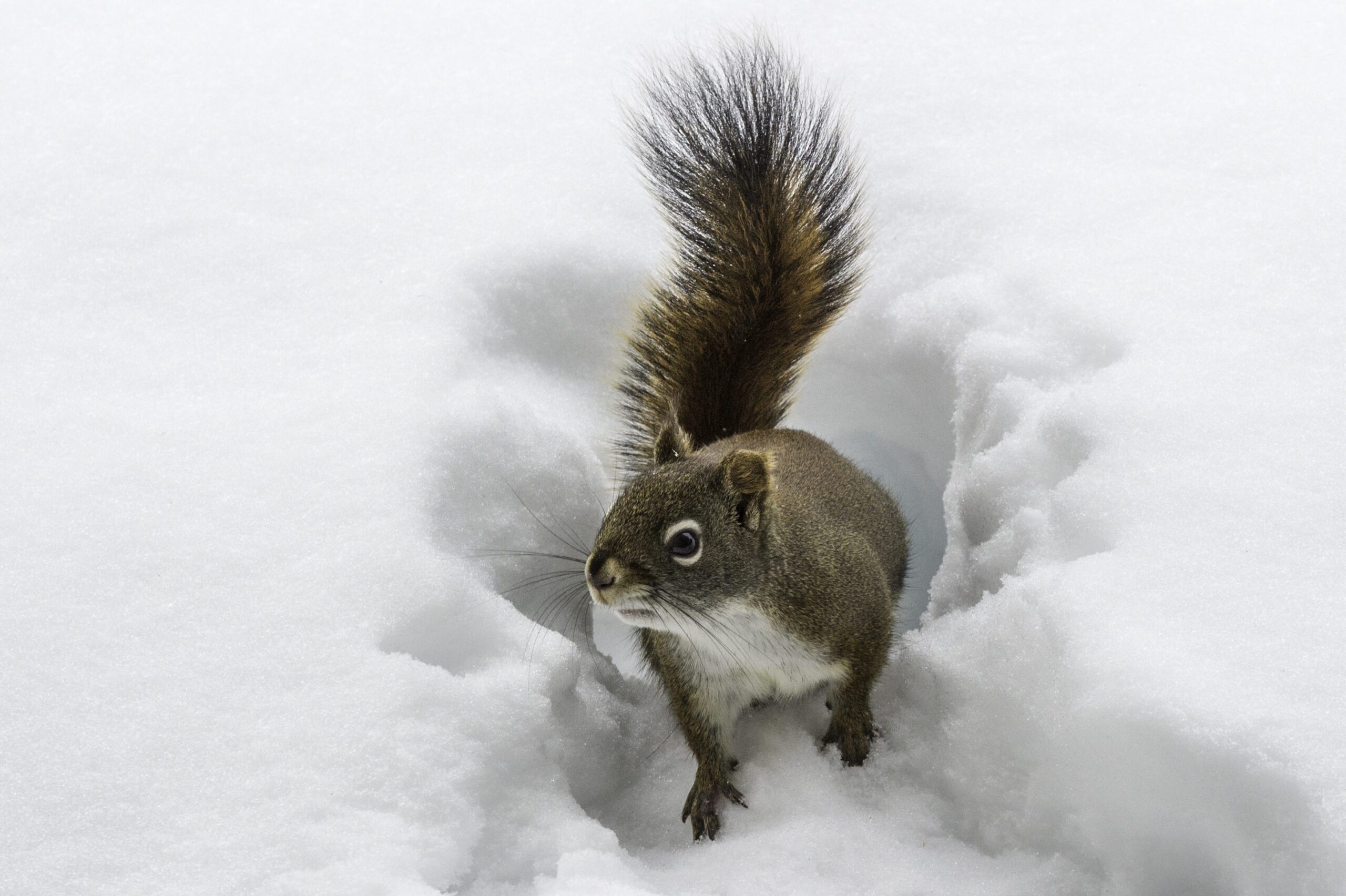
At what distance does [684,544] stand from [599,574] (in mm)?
135

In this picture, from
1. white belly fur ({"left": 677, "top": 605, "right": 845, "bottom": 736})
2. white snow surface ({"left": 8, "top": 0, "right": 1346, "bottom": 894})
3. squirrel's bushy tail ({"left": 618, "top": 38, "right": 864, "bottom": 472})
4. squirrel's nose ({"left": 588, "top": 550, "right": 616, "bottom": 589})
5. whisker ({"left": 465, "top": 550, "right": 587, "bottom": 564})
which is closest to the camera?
white snow surface ({"left": 8, "top": 0, "right": 1346, "bottom": 894})

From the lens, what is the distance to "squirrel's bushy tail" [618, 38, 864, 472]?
7.00 ft

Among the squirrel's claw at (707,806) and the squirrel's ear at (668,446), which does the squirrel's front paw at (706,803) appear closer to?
the squirrel's claw at (707,806)

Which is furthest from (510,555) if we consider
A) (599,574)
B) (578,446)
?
(599,574)

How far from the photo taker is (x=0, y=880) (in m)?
1.26

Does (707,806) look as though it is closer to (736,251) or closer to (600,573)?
(600,573)

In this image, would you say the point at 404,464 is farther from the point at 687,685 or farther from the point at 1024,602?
the point at 1024,602

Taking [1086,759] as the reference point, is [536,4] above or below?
above

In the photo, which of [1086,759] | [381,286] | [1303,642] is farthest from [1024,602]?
[381,286]

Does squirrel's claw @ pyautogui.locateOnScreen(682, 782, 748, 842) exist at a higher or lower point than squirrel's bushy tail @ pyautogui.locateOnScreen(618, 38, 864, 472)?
lower

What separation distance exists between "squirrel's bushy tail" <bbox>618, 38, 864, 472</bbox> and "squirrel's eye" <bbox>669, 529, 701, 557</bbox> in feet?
1.73

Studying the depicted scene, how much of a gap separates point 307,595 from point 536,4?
1862mm

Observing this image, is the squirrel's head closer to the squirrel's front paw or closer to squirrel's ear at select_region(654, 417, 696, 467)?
squirrel's ear at select_region(654, 417, 696, 467)

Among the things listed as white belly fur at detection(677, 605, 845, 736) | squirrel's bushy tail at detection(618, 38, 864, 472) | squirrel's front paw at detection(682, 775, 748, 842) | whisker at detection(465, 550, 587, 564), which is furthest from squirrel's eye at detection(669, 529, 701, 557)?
squirrel's bushy tail at detection(618, 38, 864, 472)
